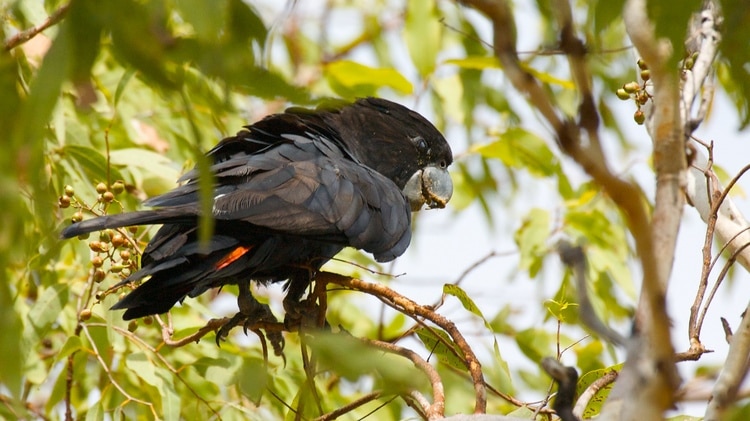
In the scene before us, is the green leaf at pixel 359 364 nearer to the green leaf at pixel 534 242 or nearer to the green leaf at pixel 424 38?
the green leaf at pixel 534 242

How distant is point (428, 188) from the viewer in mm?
3227

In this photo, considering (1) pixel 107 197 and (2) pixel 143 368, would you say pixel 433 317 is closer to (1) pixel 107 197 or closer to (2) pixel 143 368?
(1) pixel 107 197

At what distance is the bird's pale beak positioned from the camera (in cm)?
323

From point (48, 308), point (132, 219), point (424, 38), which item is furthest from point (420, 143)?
point (132, 219)

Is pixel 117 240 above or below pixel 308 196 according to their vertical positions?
below

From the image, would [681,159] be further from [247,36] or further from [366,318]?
[366,318]

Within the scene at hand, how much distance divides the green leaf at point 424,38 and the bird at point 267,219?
0.73 meters

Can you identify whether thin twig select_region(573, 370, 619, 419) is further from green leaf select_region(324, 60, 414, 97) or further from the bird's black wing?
green leaf select_region(324, 60, 414, 97)

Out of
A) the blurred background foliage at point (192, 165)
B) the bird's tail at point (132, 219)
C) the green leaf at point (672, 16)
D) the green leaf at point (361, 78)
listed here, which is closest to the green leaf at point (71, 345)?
the blurred background foliage at point (192, 165)

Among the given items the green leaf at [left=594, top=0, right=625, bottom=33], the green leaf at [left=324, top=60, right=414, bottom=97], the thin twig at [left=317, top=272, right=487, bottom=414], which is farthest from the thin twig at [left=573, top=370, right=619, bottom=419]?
the green leaf at [left=324, top=60, right=414, bottom=97]

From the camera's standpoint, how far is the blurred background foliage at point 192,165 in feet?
3.22

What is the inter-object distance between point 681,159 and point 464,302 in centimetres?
103

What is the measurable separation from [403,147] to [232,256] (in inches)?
44.4

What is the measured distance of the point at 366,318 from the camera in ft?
13.7
